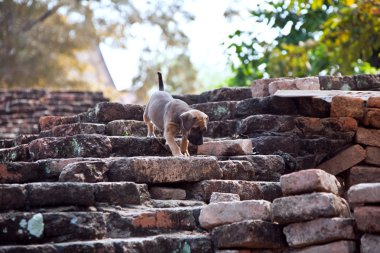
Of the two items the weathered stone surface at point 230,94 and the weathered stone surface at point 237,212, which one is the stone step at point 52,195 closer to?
the weathered stone surface at point 237,212

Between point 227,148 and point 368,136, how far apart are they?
1.65m

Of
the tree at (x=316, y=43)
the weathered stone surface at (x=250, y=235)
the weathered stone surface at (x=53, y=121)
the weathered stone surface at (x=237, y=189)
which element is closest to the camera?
the weathered stone surface at (x=250, y=235)

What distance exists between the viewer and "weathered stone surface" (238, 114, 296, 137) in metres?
10.2

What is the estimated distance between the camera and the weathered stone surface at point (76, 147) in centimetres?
894

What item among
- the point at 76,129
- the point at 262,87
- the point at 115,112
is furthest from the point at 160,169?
the point at 262,87

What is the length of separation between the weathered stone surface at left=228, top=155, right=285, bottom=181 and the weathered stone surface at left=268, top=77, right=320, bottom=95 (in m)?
1.71

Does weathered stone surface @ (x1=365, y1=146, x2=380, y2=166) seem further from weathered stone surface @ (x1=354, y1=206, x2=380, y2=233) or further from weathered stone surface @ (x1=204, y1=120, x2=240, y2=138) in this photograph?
weathered stone surface @ (x1=354, y1=206, x2=380, y2=233)

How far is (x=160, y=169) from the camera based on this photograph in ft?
26.9

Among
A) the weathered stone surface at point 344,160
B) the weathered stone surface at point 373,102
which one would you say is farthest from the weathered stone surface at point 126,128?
the weathered stone surface at point 373,102

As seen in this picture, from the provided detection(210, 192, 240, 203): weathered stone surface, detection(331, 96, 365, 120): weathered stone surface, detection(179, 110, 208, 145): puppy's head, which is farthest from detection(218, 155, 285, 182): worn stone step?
detection(331, 96, 365, 120): weathered stone surface

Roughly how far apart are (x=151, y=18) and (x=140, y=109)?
983 inches

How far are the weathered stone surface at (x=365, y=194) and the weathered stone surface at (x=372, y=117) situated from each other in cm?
342

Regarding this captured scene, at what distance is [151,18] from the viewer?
35906 millimetres

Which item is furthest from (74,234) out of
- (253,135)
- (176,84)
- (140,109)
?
(176,84)
